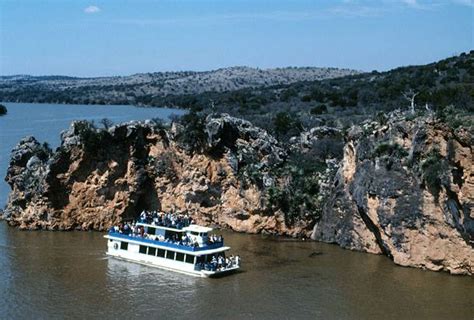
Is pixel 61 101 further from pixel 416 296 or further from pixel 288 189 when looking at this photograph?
pixel 416 296

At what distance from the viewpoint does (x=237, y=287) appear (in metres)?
29.6

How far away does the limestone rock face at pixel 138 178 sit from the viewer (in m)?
40.0

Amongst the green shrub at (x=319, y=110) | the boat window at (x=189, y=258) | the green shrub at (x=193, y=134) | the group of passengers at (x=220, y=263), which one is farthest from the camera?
the green shrub at (x=319, y=110)

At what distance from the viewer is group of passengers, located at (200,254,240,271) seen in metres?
31.3

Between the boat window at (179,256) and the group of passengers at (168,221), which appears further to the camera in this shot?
the group of passengers at (168,221)

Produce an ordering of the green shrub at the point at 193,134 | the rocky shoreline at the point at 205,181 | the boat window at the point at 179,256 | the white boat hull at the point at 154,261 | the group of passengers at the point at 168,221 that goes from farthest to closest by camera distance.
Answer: the green shrub at the point at 193,134
the rocky shoreline at the point at 205,181
the group of passengers at the point at 168,221
the boat window at the point at 179,256
the white boat hull at the point at 154,261

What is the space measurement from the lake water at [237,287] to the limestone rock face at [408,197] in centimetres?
100

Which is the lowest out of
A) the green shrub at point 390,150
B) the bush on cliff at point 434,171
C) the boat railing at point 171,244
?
the boat railing at point 171,244

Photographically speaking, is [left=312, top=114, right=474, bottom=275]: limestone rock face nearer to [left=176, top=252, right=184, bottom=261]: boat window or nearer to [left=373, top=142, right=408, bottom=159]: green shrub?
[left=373, top=142, right=408, bottom=159]: green shrub

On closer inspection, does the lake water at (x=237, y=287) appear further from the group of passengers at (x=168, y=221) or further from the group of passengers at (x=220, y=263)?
the group of passengers at (x=168, y=221)

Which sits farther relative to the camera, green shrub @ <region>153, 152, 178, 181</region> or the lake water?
green shrub @ <region>153, 152, 178, 181</region>

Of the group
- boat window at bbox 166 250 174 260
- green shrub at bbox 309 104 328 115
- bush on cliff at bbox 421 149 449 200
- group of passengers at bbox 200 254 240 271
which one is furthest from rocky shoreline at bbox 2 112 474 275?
green shrub at bbox 309 104 328 115

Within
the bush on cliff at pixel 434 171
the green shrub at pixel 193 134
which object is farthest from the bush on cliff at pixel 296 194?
the bush on cliff at pixel 434 171

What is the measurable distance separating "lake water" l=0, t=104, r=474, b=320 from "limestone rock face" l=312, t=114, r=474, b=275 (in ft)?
3.27
